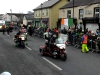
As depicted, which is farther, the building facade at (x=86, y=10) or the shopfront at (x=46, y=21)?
the shopfront at (x=46, y=21)

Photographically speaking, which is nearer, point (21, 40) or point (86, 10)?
point (21, 40)

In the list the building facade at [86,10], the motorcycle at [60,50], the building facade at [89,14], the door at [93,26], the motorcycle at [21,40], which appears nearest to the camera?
the motorcycle at [60,50]

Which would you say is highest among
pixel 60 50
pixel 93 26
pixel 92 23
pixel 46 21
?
pixel 46 21

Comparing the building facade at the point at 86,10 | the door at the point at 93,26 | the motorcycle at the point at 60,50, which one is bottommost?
the motorcycle at the point at 60,50

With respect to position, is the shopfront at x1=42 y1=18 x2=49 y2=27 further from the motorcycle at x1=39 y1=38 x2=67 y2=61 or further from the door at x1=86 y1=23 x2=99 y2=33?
the motorcycle at x1=39 y1=38 x2=67 y2=61

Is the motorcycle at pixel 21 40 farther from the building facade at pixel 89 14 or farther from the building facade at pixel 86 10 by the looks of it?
the building facade at pixel 86 10

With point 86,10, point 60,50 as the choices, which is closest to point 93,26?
point 86,10

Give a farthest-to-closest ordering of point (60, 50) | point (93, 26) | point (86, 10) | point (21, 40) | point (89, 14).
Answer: point (86, 10), point (89, 14), point (93, 26), point (21, 40), point (60, 50)

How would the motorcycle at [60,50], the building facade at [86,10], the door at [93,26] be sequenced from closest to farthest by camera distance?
the motorcycle at [60,50]
the door at [93,26]
the building facade at [86,10]

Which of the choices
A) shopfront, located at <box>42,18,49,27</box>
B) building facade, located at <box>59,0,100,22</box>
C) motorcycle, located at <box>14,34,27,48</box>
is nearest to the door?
building facade, located at <box>59,0,100,22</box>

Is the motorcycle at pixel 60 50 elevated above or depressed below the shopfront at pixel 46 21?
below

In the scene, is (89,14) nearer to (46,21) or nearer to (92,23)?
(92,23)

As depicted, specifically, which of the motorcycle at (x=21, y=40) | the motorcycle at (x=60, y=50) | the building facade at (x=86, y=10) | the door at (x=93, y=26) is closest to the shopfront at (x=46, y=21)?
the building facade at (x=86, y=10)

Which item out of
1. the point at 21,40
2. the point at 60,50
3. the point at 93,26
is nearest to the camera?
the point at 60,50
